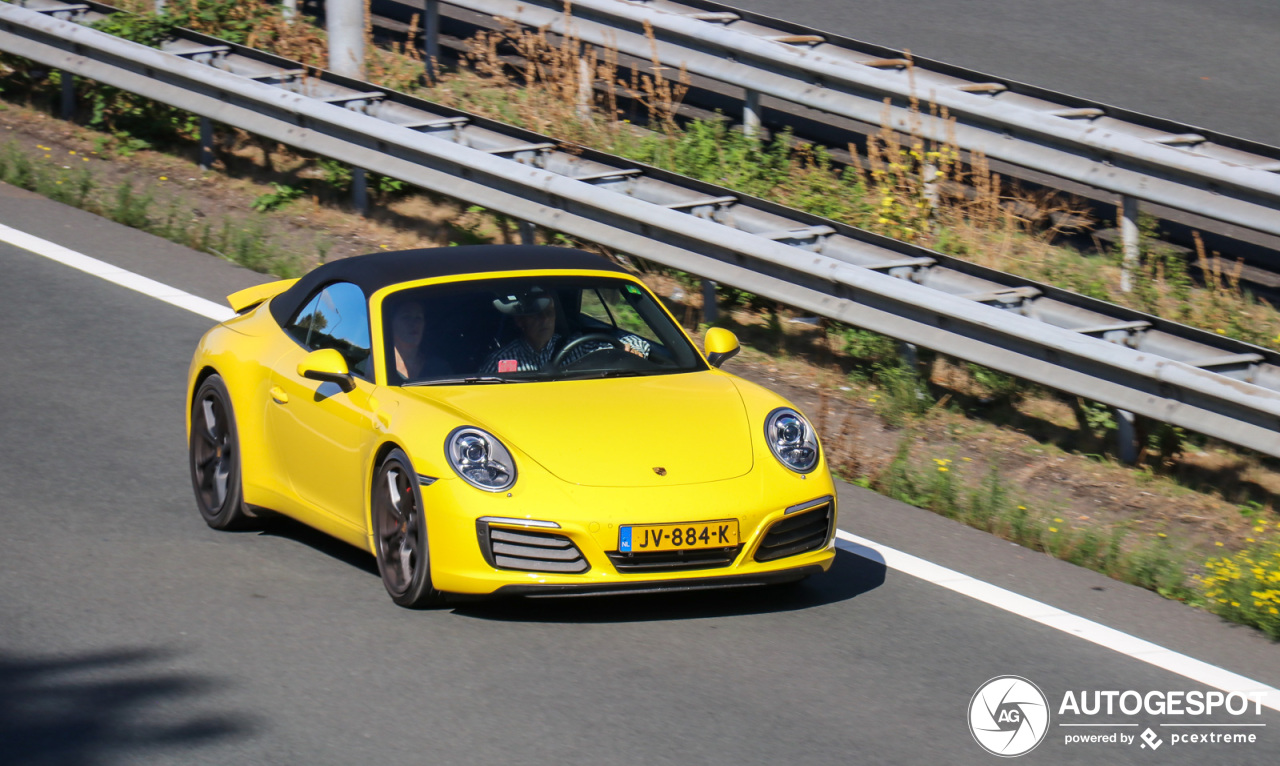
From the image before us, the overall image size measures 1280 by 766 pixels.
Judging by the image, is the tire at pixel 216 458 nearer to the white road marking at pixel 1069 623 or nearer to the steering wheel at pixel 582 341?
the steering wheel at pixel 582 341

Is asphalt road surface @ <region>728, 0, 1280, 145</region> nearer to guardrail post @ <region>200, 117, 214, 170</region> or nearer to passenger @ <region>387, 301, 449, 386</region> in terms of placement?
guardrail post @ <region>200, 117, 214, 170</region>

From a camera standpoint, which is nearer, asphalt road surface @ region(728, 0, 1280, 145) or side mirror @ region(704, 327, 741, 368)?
side mirror @ region(704, 327, 741, 368)

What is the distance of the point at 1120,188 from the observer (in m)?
10.4

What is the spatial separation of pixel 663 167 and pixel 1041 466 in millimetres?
4555

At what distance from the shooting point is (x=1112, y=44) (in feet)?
53.0

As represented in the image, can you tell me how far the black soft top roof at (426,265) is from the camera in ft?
23.9

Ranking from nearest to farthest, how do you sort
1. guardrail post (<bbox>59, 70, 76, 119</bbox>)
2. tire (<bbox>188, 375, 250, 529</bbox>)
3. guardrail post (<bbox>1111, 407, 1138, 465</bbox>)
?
tire (<bbox>188, 375, 250, 529</bbox>) < guardrail post (<bbox>1111, 407, 1138, 465</bbox>) < guardrail post (<bbox>59, 70, 76, 119</bbox>)

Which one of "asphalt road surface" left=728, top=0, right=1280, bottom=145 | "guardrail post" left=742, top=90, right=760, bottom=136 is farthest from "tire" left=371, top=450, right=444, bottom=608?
"asphalt road surface" left=728, top=0, right=1280, bottom=145

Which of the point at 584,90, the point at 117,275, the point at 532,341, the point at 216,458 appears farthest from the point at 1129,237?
the point at 117,275

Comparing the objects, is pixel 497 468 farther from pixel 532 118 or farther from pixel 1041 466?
pixel 532 118

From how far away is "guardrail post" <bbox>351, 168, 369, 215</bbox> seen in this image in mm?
12578

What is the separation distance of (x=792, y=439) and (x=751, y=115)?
613 cm

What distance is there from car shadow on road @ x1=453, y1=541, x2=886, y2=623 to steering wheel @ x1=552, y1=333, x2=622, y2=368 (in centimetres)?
103

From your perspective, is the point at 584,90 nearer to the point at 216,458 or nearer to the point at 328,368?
the point at 216,458
